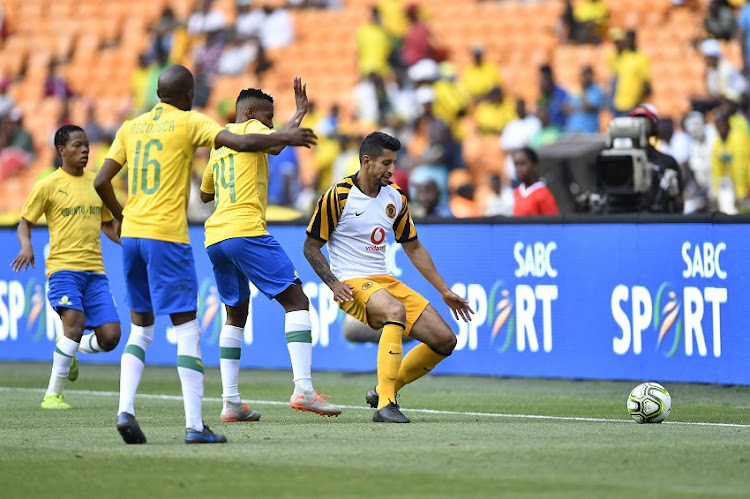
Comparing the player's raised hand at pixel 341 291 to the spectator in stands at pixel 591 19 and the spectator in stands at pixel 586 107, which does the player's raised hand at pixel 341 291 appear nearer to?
the spectator in stands at pixel 586 107

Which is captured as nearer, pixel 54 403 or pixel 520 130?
pixel 54 403

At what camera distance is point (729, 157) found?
57.8ft

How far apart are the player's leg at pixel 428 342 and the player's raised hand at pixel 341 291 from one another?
539 millimetres

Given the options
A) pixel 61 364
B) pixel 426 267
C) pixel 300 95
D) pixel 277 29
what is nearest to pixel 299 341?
pixel 426 267

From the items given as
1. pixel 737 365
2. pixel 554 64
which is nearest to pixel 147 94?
pixel 554 64

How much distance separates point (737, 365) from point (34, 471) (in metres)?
6.98

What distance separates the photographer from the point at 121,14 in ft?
95.9

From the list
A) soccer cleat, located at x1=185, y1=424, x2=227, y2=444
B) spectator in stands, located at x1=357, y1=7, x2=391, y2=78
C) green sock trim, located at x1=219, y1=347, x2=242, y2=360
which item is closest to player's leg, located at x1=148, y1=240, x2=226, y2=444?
soccer cleat, located at x1=185, y1=424, x2=227, y2=444

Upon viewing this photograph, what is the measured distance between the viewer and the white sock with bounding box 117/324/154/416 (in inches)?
324

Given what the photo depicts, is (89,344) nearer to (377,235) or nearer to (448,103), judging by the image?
(377,235)

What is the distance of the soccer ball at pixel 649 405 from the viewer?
968 centimetres

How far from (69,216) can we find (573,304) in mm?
4693

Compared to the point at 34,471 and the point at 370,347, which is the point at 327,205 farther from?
the point at 370,347

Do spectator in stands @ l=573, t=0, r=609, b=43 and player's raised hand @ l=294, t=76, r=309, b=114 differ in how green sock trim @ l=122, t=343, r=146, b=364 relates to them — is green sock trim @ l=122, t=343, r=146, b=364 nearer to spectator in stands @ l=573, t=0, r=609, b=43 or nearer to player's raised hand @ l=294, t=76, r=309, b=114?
player's raised hand @ l=294, t=76, r=309, b=114
